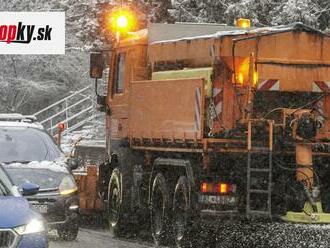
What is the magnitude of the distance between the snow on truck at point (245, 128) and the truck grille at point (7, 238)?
3.80 meters

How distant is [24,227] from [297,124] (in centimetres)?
427

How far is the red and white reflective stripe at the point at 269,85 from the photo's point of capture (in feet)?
Answer: 38.3

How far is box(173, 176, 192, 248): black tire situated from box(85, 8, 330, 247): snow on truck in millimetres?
15

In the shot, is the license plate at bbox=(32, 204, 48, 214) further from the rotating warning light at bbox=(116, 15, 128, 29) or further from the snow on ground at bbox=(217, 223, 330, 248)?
the rotating warning light at bbox=(116, 15, 128, 29)

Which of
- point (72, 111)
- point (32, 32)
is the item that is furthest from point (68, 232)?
point (72, 111)

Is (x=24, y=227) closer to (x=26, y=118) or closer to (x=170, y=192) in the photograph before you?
(x=170, y=192)

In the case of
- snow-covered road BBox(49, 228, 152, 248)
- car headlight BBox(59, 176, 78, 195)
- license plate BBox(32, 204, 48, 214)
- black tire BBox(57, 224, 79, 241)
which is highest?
car headlight BBox(59, 176, 78, 195)

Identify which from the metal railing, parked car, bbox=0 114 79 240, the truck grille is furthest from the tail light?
the metal railing

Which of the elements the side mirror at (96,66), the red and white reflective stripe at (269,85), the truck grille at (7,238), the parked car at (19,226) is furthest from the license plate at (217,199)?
the side mirror at (96,66)

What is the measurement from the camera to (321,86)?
475 inches

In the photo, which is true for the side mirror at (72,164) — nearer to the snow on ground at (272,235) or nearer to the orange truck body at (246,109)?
the orange truck body at (246,109)

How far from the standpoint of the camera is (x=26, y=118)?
1444cm

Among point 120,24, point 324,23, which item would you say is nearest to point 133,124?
point 120,24

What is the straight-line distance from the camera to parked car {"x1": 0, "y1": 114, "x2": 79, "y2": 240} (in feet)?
42.3
